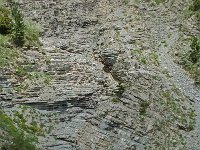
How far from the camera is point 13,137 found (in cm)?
3525

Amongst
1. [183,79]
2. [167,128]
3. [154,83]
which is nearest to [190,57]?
[183,79]

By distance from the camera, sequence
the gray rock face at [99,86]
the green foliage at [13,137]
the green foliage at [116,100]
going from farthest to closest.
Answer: the green foliage at [116,100], the gray rock face at [99,86], the green foliage at [13,137]

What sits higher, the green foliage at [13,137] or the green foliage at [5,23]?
the green foliage at [5,23]

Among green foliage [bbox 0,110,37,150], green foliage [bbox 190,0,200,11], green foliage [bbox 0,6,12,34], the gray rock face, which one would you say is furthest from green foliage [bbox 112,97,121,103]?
green foliage [bbox 190,0,200,11]

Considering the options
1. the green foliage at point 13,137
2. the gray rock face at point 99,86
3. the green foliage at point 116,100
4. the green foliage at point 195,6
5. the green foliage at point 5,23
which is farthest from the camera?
the green foliage at point 195,6

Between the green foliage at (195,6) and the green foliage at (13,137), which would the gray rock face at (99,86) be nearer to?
the green foliage at (13,137)

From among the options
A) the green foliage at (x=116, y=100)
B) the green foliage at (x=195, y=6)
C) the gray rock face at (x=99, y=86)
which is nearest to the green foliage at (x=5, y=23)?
the gray rock face at (x=99, y=86)

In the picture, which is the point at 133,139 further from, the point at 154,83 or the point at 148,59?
the point at 148,59

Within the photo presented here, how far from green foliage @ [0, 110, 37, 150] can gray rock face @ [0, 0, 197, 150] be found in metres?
0.98

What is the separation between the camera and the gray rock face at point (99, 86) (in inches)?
1534

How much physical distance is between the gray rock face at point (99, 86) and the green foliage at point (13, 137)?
977 millimetres

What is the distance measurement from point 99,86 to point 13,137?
10430 millimetres

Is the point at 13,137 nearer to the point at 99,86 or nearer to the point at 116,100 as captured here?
the point at 99,86

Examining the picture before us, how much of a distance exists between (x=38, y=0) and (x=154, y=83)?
19441 millimetres
